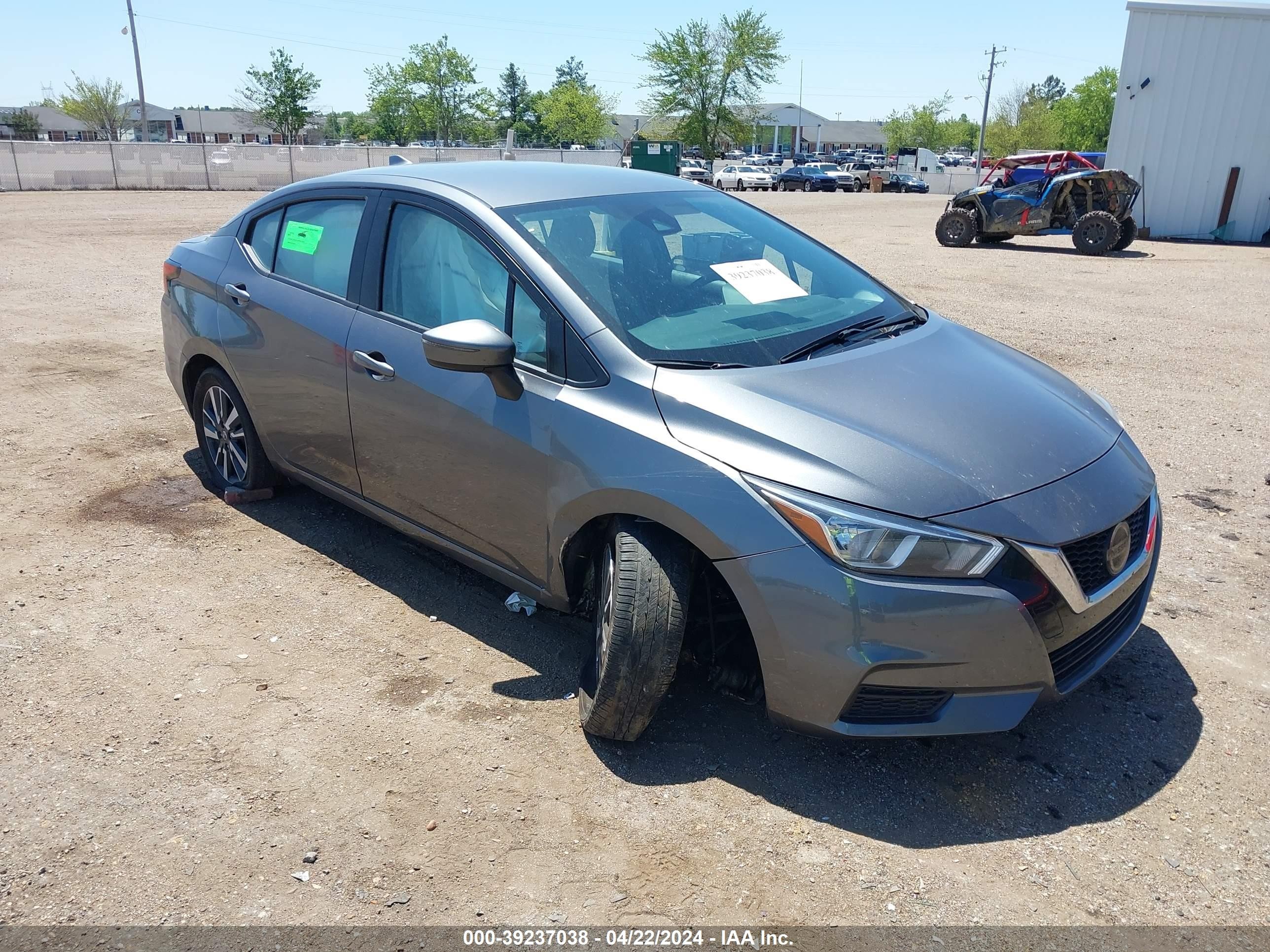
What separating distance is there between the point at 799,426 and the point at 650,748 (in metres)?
1.15

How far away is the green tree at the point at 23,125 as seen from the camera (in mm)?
81188

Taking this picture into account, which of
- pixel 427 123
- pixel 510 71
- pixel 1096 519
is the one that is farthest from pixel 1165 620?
pixel 510 71

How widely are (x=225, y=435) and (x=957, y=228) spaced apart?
17.4 meters

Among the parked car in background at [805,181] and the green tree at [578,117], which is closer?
the parked car in background at [805,181]

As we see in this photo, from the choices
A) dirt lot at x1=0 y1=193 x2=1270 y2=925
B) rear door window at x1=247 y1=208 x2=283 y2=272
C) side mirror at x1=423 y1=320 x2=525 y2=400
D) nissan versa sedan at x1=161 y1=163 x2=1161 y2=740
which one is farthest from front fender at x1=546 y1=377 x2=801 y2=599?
rear door window at x1=247 y1=208 x2=283 y2=272

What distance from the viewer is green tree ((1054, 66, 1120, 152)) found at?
74.5 m

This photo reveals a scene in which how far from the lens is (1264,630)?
12.3ft

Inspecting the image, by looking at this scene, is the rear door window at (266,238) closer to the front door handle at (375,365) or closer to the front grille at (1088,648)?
the front door handle at (375,365)

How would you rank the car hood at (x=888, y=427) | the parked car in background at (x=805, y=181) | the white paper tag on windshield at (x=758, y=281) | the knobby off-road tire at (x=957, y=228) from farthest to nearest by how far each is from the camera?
the parked car in background at (x=805, y=181), the knobby off-road tire at (x=957, y=228), the white paper tag on windshield at (x=758, y=281), the car hood at (x=888, y=427)

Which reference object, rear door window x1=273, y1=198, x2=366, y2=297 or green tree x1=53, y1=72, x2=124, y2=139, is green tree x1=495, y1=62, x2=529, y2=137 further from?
rear door window x1=273, y1=198, x2=366, y2=297

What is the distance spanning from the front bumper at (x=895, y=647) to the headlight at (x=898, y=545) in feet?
0.10

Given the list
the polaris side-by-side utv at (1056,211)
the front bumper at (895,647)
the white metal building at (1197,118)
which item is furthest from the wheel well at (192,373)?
the white metal building at (1197,118)

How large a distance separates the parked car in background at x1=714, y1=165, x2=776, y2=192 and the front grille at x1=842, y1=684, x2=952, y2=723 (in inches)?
1781

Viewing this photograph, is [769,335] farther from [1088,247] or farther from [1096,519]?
[1088,247]
